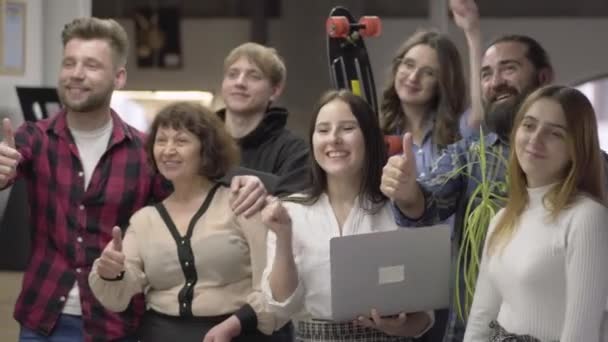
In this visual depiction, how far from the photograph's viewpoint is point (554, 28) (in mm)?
9000

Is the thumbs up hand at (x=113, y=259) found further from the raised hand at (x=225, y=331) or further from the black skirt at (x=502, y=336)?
the black skirt at (x=502, y=336)

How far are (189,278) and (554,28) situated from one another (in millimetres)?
6698

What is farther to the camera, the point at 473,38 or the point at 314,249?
the point at 473,38

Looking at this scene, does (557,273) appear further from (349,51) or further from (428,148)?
(349,51)

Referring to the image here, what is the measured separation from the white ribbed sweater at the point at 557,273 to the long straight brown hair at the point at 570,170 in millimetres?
27

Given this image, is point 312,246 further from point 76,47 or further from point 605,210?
point 76,47

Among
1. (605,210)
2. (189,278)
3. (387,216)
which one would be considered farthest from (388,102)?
(605,210)

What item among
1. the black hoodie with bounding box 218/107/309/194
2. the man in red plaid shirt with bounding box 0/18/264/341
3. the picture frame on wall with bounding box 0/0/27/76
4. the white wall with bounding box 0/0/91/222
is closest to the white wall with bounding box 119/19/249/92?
the white wall with bounding box 0/0/91/222

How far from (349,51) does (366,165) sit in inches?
23.1

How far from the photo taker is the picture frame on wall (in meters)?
6.21

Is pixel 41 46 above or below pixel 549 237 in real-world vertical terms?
above

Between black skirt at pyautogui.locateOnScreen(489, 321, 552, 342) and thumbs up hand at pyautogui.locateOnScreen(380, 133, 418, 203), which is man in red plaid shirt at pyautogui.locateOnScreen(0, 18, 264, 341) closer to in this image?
thumbs up hand at pyautogui.locateOnScreen(380, 133, 418, 203)

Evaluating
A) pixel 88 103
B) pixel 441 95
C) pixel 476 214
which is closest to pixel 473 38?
pixel 441 95

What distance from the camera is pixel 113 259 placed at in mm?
2764
